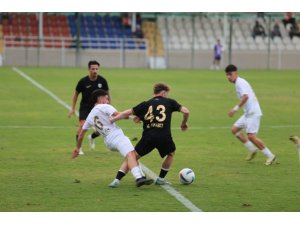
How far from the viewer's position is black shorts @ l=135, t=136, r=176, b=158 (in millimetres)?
14008

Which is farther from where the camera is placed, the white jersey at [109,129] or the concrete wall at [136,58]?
the concrete wall at [136,58]

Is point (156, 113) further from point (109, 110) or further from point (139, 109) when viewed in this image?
point (109, 110)

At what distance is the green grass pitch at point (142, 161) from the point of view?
1278cm

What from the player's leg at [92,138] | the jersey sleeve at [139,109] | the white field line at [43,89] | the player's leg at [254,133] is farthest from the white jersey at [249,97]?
the white field line at [43,89]

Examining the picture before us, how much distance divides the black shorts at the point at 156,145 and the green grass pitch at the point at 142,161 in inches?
25.7

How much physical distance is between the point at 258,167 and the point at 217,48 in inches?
1668

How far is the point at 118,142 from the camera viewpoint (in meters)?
14.1

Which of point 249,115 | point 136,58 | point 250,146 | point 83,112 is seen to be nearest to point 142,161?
point 83,112

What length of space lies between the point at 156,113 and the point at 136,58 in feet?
152

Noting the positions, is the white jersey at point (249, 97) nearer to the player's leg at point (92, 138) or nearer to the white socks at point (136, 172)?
the player's leg at point (92, 138)

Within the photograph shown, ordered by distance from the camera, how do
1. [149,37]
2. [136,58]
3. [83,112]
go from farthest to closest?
[149,37] → [136,58] → [83,112]

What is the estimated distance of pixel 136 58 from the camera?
60094mm

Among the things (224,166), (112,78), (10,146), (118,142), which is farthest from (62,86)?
(118,142)

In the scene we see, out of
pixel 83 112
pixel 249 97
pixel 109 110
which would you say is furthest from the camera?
pixel 83 112
